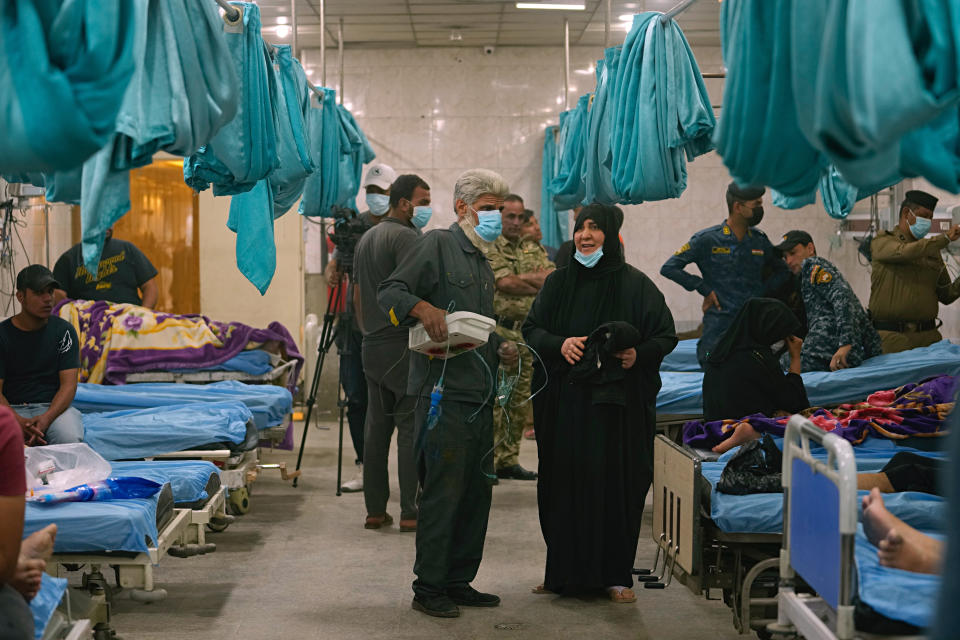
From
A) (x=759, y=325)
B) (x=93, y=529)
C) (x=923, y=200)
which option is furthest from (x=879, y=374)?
(x=93, y=529)

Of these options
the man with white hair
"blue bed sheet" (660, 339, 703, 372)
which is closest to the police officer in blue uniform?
"blue bed sheet" (660, 339, 703, 372)

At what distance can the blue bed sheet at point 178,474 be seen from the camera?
507 centimetres

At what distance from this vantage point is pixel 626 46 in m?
5.26

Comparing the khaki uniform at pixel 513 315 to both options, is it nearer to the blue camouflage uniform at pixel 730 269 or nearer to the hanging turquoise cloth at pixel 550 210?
the blue camouflage uniform at pixel 730 269

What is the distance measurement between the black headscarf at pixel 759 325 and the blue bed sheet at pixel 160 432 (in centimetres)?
278

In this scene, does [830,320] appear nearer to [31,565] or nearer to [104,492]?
[104,492]

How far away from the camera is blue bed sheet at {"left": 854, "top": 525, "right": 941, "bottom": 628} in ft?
9.32

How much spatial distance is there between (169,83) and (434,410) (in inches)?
82.9

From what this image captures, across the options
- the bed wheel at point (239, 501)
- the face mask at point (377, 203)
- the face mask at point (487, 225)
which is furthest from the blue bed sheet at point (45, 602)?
the face mask at point (377, 203)

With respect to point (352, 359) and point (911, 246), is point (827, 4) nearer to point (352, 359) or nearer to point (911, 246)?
point (911, 246)

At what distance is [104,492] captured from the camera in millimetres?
4445

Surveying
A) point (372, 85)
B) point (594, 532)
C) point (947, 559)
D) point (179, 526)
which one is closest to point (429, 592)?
point (594, 532)

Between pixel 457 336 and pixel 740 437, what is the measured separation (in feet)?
4.48

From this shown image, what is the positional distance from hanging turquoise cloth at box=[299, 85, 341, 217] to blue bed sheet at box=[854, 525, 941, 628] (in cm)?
486
